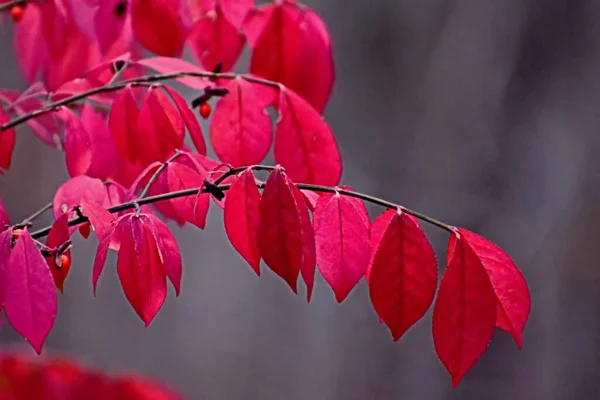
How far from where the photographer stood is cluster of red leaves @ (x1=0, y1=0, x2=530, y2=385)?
55 cm

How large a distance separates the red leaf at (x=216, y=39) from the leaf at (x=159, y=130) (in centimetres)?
23

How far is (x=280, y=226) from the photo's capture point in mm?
517

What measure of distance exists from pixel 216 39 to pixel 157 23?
106 millimetres

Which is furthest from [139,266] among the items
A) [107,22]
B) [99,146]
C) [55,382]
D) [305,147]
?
[55,382]

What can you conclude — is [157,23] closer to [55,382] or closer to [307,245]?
[307,245]

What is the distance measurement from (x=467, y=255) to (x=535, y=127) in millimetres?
1450

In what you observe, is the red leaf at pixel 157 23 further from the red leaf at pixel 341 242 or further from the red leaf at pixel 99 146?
the red leaf at pixel 341 242

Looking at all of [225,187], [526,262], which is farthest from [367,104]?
[225,187]

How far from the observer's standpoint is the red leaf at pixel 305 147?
719 millimetres

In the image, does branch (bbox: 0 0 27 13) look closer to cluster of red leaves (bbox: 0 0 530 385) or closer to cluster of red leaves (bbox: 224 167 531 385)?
cluster of red leaves (bbox: 0 0 530 385)

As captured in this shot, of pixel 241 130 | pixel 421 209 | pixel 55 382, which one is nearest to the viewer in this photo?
pixel 241 130

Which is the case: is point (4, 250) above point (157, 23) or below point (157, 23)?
below

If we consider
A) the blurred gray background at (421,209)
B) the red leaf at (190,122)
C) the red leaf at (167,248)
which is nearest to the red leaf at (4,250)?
the red leaf at (167,248)

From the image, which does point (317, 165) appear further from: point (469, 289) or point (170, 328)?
point (170, 328)
